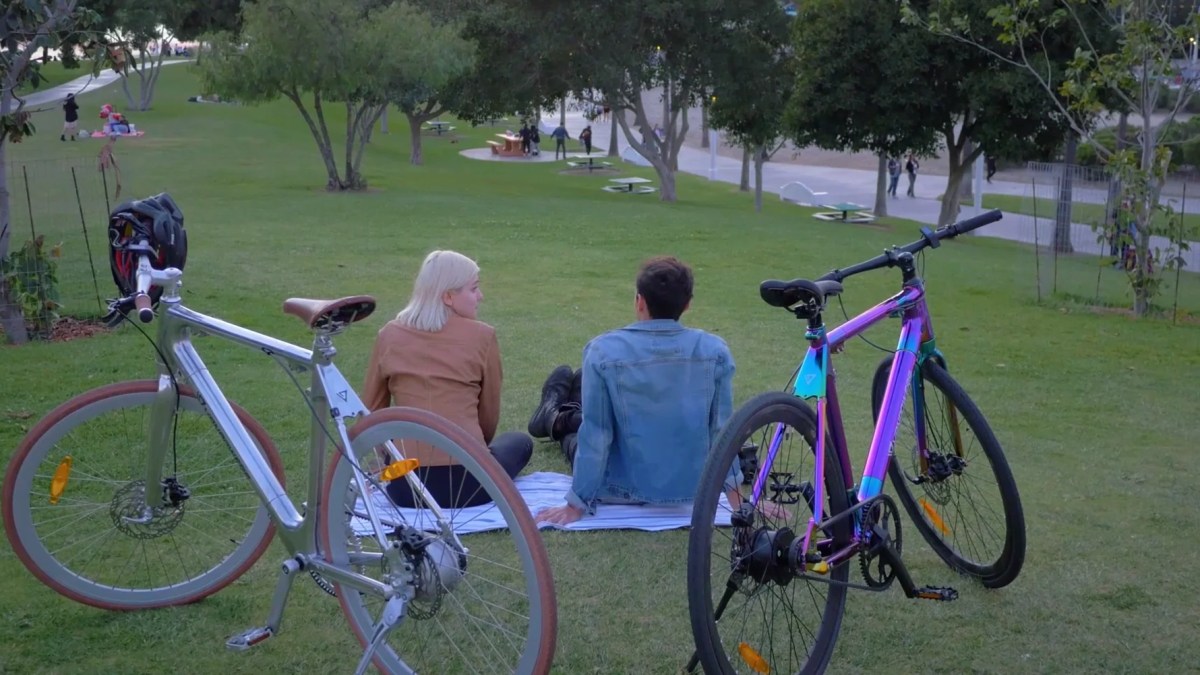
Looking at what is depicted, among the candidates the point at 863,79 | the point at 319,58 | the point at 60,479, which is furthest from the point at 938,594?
the point at 863,79

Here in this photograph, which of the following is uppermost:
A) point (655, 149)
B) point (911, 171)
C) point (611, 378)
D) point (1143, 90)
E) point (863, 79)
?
point (863, 79)

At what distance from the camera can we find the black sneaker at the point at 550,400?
6.84 m

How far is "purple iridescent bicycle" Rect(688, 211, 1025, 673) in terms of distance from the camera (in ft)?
12.3

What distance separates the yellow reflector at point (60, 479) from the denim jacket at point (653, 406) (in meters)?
2.14

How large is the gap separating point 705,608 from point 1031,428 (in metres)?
5.02

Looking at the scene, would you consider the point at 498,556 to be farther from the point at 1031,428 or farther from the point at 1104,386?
the point at 1104,386

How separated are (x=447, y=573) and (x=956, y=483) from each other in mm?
2330

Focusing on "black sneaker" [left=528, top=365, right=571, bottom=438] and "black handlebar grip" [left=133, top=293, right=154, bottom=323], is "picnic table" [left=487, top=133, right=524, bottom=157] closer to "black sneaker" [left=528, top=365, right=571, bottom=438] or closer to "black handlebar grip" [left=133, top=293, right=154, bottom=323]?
"black sneaker" [left=528, top=365, right=571, bottom=438]

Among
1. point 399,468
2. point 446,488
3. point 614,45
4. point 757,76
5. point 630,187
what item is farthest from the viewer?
point 630,187

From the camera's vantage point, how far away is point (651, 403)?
18.1ft

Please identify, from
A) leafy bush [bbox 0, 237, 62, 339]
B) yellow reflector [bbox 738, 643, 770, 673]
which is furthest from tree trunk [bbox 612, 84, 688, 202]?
yellow reflector [bbox 738, 643, 770, 673]

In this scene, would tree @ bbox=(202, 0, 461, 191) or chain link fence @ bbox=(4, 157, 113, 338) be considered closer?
chain link fence @ bbox=(4, 157, 113, 338)

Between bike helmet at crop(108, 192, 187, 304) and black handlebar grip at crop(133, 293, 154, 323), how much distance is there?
22cm

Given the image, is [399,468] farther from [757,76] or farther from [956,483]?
[757,76]
